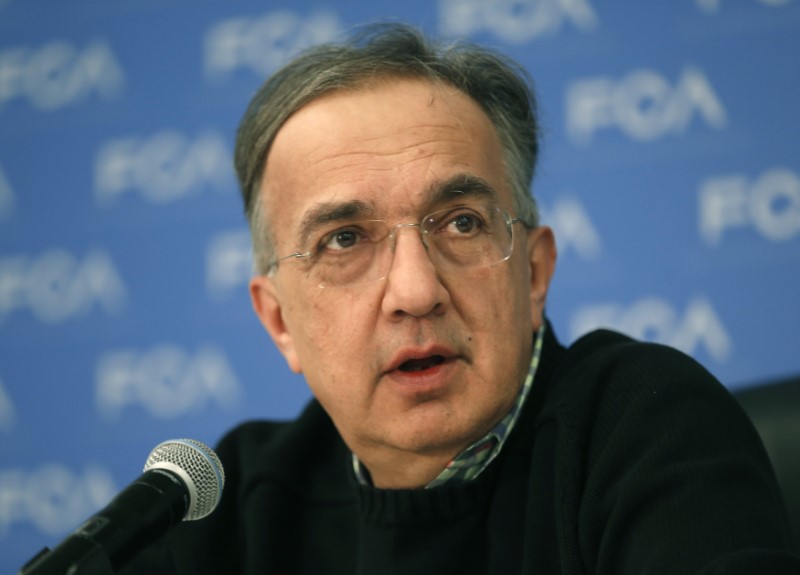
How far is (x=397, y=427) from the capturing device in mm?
1609

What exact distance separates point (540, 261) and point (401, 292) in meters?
0.43

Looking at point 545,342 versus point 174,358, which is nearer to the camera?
point 545,342

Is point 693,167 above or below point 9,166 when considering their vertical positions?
below

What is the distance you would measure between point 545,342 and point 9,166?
2.21 metres

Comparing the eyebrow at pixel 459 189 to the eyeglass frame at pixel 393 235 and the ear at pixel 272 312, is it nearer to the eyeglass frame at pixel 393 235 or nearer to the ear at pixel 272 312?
the eyeglass frame at pixel 393 235

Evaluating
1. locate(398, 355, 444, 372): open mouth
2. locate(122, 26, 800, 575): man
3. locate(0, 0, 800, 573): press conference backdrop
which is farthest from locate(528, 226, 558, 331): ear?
locate(0, 0, 800, 573): press conference backdrop

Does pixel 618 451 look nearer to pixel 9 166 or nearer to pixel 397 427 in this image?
pixel 397 427

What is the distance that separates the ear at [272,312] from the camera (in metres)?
1.93

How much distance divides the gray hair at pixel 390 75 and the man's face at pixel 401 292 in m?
0.03

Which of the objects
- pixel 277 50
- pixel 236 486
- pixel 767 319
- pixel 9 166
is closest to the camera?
pixel 236 486

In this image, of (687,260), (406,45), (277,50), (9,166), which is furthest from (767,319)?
(9,166)

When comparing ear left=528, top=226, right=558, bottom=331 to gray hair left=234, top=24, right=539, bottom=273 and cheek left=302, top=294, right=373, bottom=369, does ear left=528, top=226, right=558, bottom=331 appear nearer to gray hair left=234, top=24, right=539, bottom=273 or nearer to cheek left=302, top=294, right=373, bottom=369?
gray hair left=234, top=24, right=539, bottom=273

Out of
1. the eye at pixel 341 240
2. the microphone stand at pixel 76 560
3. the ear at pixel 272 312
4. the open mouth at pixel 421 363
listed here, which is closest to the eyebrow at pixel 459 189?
the eye at pixel 341 240

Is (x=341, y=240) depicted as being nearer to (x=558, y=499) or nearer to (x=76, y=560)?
(x=558, y=499)
